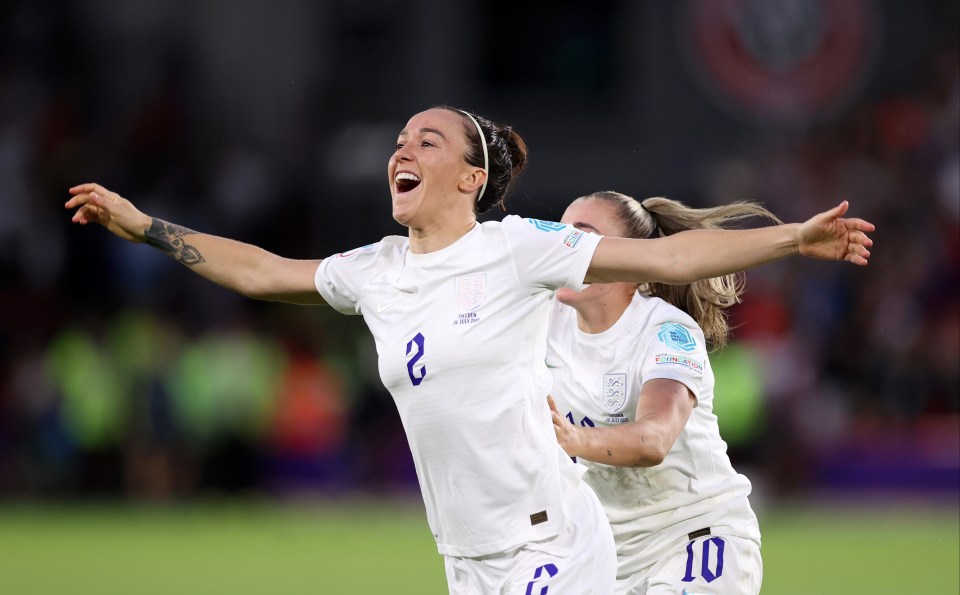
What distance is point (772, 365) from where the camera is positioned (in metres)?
15.8

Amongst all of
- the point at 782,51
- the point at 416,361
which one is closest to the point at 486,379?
the point at 416,361

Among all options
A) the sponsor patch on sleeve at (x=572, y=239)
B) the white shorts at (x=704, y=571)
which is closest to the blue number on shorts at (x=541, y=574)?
the white shorts at (x=704, y=571)

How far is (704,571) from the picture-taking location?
18.7 feet

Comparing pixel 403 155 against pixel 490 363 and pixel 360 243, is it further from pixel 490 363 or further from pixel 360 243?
pixel 360 243

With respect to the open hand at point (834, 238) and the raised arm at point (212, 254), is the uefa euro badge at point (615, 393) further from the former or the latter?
the open hand at point (834, 238)

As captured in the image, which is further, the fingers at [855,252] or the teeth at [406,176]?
the teeth at [406,176]

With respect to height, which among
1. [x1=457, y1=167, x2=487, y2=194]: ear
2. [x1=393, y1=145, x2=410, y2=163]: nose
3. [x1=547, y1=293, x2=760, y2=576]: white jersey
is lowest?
[x1=547, y1=293, x2=760, y2=576]: white jersey

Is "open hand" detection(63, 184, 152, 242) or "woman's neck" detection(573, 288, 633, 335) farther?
"woman's neck" detection(573, 288, 633, 335)

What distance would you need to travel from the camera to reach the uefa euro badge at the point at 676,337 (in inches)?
226

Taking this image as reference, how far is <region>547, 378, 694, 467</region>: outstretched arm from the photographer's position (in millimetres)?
5082

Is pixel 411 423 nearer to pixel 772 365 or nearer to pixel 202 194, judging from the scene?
pixel 772 365

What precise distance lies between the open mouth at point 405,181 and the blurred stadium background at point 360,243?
19.2 feet

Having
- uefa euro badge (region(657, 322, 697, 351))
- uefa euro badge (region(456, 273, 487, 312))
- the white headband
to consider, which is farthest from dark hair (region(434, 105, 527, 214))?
uefa euro badge (region(657, 322, 697, 351))

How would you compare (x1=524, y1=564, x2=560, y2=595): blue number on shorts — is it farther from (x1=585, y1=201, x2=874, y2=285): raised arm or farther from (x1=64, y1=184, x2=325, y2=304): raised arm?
(x1=64, y1=184, x2=325, y2=304): raised arm
